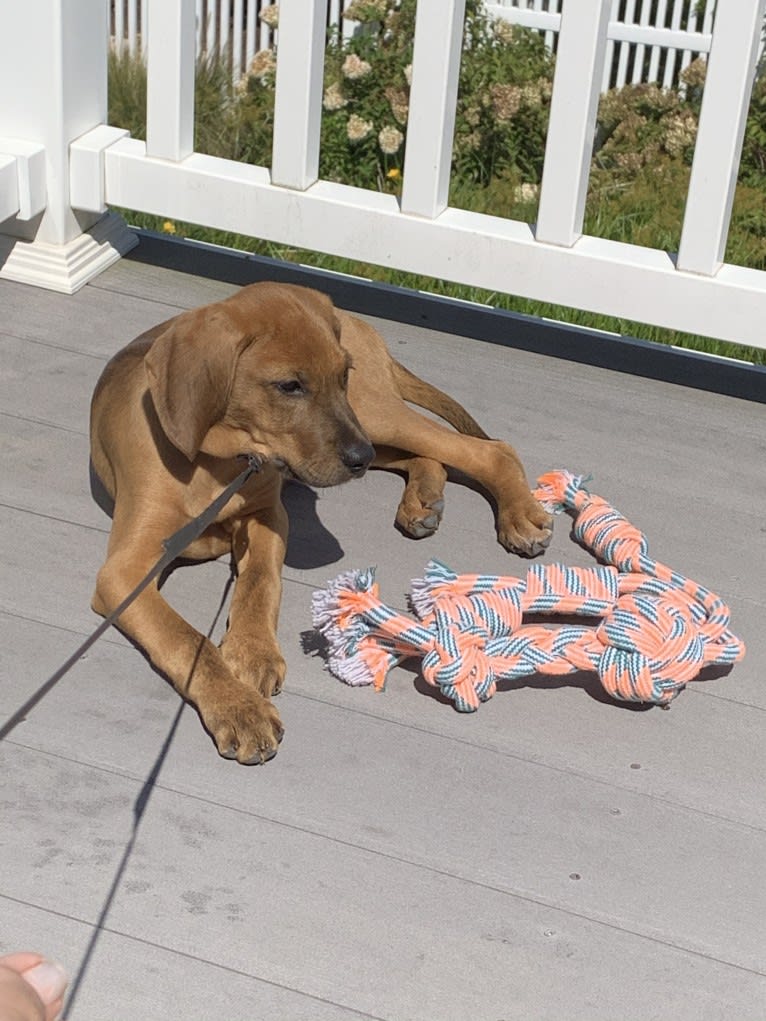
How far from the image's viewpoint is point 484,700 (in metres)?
2.54

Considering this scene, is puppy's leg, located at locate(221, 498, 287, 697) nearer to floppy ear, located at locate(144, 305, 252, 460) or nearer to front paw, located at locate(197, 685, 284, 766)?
front paw, located at locate(197, 685, 284, 766)

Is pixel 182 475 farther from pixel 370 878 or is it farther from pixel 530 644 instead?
pixel 370 878

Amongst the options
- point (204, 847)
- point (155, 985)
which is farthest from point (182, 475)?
point (155, 985)

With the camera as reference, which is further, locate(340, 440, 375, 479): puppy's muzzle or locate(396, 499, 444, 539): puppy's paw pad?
locate(396, 499, 444, 539): puppy's paw pad

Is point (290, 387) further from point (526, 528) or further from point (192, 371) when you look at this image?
point (526, 528)

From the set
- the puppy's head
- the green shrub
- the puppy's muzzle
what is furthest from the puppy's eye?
the green shrub

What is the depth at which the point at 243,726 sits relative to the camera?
2.37 metres

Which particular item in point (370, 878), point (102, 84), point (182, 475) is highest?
point (102, 84)

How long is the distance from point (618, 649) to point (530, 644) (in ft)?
0.50

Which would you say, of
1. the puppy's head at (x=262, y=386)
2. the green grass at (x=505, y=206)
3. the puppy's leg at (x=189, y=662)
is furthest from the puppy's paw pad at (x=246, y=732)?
the green grass at (x=505, y=206)

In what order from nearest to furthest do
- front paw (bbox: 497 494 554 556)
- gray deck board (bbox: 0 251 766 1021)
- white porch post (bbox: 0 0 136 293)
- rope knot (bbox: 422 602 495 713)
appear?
1. gray deck board (bbox: 0 251 766 1021)
2. rope knot (bbox: 422 602 495 713)
3. front paw (bbox: 497 494 554 556)
4. white porch post (bbox: 0 0 136 293)

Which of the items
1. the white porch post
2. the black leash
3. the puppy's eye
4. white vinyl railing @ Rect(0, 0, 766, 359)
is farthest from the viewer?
the white porch post

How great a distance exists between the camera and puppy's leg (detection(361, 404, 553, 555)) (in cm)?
303

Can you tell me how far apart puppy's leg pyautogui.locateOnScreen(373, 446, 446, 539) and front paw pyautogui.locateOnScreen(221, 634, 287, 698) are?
0.53 meters
